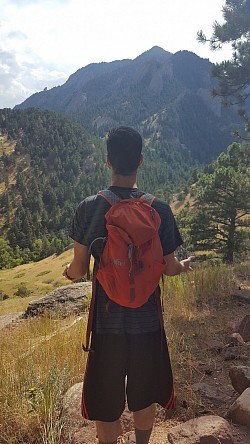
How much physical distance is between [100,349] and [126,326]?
184 mm

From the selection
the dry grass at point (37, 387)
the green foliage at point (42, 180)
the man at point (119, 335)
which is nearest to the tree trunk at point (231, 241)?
the dry grass at point (37, 387)

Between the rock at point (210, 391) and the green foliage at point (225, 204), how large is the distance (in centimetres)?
1166

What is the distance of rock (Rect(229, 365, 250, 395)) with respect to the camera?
108 inches

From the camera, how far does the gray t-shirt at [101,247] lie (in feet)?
6.48

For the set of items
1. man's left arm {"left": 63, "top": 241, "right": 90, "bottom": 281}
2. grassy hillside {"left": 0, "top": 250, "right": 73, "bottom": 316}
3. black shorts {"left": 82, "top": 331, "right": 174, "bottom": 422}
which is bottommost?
grassy hillside {"left": 0, "top": 250, "right": 73, "bottom": 316}

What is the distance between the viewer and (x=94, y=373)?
1995 millimetres

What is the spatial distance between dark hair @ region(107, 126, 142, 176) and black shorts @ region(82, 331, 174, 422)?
90 centimetres

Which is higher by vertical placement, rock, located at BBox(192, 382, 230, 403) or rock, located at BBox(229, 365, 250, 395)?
rock, located at BBox(229, 365, 250, 395)

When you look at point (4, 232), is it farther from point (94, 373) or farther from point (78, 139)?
point (94, 373)

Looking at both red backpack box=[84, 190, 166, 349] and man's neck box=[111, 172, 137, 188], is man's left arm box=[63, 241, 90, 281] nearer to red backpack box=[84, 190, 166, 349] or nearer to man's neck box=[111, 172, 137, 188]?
red backpack box=[84, 190, 166, 349]

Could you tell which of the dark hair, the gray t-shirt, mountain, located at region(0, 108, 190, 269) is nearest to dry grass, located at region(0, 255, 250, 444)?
the gray t-shirt

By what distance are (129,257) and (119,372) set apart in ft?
2.07

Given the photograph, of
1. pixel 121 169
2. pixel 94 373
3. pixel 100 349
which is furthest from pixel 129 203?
pixel 94 373

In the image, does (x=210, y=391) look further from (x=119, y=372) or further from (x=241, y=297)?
(x=241, y=297)
